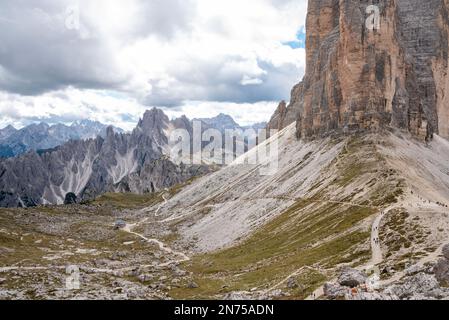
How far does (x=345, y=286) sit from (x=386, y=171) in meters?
72.1

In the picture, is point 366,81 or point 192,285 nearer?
point 192,285

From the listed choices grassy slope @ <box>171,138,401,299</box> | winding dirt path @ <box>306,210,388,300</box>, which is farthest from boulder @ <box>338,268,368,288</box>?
grassy slope @ <box>171,138,401,299</box>

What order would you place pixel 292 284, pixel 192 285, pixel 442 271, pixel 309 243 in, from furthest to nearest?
1. pixel 309 243
2. pixel 192 285
3. pixel 292 284
4. pixel 442 271

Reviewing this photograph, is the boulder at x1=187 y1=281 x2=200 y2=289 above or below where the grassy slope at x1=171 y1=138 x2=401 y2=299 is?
below

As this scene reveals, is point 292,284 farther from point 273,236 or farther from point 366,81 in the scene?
point 366,81

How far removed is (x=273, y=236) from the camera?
109 m

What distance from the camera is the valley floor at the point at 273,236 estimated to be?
69.3 m

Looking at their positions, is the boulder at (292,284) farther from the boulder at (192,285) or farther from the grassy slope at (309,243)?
the boulder at (192,285)

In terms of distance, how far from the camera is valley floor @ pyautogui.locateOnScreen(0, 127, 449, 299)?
69.3 meters

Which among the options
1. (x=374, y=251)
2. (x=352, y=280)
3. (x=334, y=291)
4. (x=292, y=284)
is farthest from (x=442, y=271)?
(x=292, y=284)

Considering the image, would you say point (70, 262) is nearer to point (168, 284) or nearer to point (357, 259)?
point (168, 284)

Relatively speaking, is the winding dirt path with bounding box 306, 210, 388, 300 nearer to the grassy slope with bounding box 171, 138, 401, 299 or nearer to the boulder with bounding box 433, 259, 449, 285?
the grassy slope with bounding box 171, 138, 401, 299

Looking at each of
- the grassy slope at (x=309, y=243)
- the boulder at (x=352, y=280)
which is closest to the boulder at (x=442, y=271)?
the boulder at (x=352, y=280)
